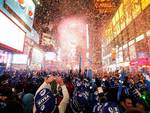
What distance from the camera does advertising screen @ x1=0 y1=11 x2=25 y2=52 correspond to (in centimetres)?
2074

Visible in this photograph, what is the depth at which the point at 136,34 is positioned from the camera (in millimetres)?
44781

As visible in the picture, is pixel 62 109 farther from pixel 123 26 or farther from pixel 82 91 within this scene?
pixel 123 26

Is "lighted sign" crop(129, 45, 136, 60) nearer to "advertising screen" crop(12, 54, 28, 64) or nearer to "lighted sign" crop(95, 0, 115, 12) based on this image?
"advertising screen" crop(12, 54, 28, 64)

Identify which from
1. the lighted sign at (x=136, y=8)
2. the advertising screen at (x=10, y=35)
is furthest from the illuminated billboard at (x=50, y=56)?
the advertising screen at (x=10, y=35)

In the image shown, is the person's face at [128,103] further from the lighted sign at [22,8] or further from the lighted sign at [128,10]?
the lighted sign at [128,10]

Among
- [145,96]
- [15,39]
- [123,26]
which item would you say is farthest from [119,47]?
[145,96]

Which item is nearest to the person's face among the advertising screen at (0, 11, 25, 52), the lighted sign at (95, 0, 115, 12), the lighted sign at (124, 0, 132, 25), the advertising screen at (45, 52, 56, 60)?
the advertising screen at (0, 11, 25, 52)

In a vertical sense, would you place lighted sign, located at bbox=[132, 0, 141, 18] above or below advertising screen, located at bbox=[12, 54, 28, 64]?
above

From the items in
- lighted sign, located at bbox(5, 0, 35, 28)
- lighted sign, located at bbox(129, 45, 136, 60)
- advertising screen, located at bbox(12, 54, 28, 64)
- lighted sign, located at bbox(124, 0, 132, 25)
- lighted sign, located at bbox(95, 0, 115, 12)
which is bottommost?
advertising screen, located at bbox(12, 54, 28, 64)

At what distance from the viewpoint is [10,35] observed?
23.8 meters

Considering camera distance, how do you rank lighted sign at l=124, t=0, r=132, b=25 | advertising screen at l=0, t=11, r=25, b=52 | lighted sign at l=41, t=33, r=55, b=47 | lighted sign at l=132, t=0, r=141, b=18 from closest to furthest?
advertising screen at l=0, t=11, r=25, b=52, lighted sign at l=132, t=0, r=141, b=18, lighted sign at l=124, t=0, r=132, b=25, lighted sign at l=41, t=33, r=55, b=47

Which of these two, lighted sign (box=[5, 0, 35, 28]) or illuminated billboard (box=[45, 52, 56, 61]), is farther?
illuminated billboard (box=[45, 52, 56, 61])

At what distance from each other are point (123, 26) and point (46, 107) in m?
56.8

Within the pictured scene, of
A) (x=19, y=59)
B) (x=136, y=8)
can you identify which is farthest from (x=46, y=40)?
(x=136, y=8)
